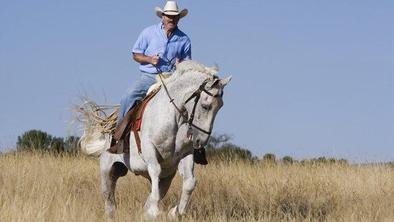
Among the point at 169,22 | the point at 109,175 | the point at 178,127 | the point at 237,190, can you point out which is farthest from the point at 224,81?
the point at 237,190

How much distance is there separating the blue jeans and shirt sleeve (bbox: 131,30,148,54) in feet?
0.94

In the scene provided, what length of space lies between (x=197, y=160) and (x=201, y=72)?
4.37 ft

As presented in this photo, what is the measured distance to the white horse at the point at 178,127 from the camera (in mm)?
7863

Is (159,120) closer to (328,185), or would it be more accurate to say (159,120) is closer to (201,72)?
(201,72)

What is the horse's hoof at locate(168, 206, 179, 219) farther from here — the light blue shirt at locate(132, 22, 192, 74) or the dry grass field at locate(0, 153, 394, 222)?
the light blue shirt at locate(132, 22, 192, 74)

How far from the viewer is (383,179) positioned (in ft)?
43.1

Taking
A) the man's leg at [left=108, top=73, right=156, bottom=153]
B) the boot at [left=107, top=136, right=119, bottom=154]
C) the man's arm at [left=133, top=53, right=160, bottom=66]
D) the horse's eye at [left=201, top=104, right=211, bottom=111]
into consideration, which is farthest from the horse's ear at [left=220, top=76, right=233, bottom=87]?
the boot at [left=107, top=136, right=119, bottom=154]

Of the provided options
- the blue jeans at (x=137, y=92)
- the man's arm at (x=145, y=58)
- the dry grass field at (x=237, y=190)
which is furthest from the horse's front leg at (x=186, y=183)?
the man's arm at (x=145, y=58)

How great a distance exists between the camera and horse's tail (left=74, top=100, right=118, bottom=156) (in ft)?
33.6

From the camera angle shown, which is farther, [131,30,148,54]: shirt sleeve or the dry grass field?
the dry grass field

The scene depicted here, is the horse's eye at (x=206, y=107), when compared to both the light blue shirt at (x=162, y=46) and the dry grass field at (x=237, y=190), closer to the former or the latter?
the dry grass field at (x=237, y=190)

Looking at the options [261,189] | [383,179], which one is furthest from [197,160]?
[383,179]

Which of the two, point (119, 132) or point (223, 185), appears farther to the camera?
point (223, 185)

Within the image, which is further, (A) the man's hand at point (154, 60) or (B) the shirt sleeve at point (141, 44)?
(B) the shirt sleeve at point (141, 44)
